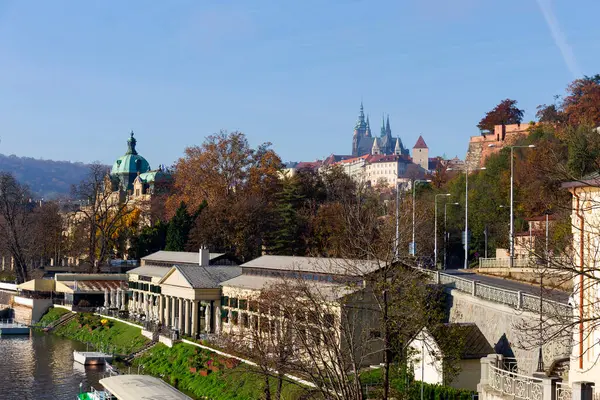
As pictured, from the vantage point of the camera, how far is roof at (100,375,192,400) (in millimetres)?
46484

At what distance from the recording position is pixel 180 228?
102m

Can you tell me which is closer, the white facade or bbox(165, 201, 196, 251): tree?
the white facade

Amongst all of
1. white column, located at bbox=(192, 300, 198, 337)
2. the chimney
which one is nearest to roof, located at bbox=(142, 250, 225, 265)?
the chimney

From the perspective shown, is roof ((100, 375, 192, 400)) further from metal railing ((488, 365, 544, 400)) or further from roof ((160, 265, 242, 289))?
metal railing ((488, 365, 544, 400))

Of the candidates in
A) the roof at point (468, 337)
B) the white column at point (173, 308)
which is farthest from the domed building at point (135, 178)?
the roof at point (468, 337)

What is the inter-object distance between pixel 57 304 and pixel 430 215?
42632mm

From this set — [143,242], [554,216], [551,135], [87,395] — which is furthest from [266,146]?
[87,395]

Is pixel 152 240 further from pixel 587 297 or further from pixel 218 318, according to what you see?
pixel 587 297

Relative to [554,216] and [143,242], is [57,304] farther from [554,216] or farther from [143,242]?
[554,216]

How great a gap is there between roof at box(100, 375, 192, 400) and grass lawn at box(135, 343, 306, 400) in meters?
3.58

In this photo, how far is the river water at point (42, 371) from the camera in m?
57.0

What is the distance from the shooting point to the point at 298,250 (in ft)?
301

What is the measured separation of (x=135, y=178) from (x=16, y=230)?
56533 mm

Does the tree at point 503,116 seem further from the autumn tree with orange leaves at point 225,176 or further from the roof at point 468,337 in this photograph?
the roof at point 468,337
